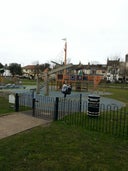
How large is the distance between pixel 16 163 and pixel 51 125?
11.9 feet

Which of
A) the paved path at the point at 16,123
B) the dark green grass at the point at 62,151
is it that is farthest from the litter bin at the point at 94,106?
the dark green grass at the point at 62,151

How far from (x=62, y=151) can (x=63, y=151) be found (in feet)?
0.09

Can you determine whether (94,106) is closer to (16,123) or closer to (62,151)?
(16,123)

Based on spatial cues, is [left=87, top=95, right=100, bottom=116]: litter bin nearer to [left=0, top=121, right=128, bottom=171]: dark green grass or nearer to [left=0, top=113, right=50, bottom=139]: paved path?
[left=0, top=113, right=50, bottom=139]: paved path

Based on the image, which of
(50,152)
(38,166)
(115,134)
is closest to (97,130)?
(115,134)

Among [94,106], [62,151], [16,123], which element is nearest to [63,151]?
[62,151]

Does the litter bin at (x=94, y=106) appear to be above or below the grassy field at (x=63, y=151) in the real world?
above

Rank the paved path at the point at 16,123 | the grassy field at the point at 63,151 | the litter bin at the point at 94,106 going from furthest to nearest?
the litter bin at the point at 94,106, the paved path at the point at 16,123, the grassy field at the point at 63,151

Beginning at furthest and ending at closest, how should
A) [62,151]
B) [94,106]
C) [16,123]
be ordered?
[94,106]
[16,123]
[62,151]

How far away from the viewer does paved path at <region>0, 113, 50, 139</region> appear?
7757 millimetres

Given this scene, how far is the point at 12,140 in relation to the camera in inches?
261

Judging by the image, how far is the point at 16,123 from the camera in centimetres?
889

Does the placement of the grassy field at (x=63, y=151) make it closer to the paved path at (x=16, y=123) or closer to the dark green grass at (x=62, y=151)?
the dark green grass at (x=62, y=151)

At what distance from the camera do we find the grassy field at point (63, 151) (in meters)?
4.93
